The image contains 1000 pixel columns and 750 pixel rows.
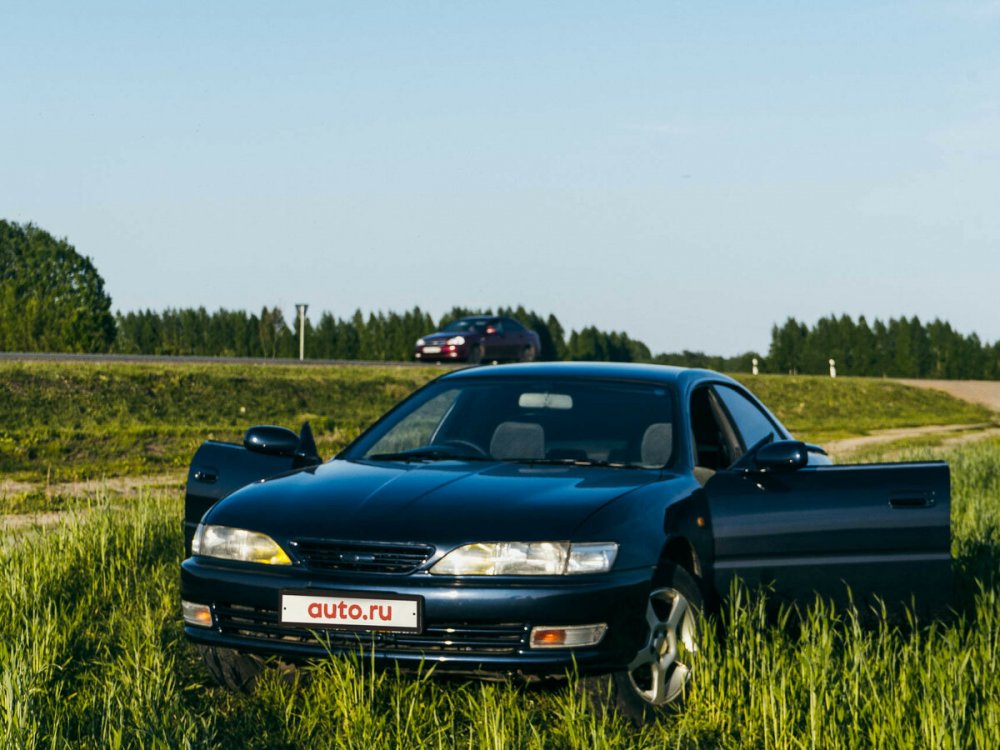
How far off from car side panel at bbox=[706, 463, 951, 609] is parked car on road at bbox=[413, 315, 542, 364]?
32.6 metres

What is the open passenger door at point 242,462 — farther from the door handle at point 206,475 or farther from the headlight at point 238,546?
the headlight at point 238,546

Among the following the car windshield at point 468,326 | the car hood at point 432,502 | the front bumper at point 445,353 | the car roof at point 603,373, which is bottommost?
the car hood at point 432,502

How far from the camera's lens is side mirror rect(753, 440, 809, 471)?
5.88 metres

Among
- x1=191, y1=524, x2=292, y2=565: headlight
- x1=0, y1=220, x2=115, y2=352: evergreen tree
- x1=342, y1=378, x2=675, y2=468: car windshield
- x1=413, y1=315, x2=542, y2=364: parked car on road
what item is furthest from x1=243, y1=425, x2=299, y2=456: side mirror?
x1=0, y1=220, x2=115, y2=352: evergreen tree

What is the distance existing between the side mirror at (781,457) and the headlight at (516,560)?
1421 millimetres

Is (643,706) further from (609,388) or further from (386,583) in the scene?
(609,388)

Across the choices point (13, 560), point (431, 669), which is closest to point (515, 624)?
point (431, 669)

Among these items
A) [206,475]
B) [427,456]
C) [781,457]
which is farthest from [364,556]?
[206,475]

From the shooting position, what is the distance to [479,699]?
5.27 m

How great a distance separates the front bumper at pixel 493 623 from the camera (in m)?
4.70

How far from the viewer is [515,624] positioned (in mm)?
4719

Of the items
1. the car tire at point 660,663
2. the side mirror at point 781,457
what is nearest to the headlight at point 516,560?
the car tire at point 660,663

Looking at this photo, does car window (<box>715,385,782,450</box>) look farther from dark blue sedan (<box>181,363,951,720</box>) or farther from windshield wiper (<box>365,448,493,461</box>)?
windshield wiper (<box>365,448,493,461</box>)

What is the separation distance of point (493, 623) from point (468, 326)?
3504 cm
